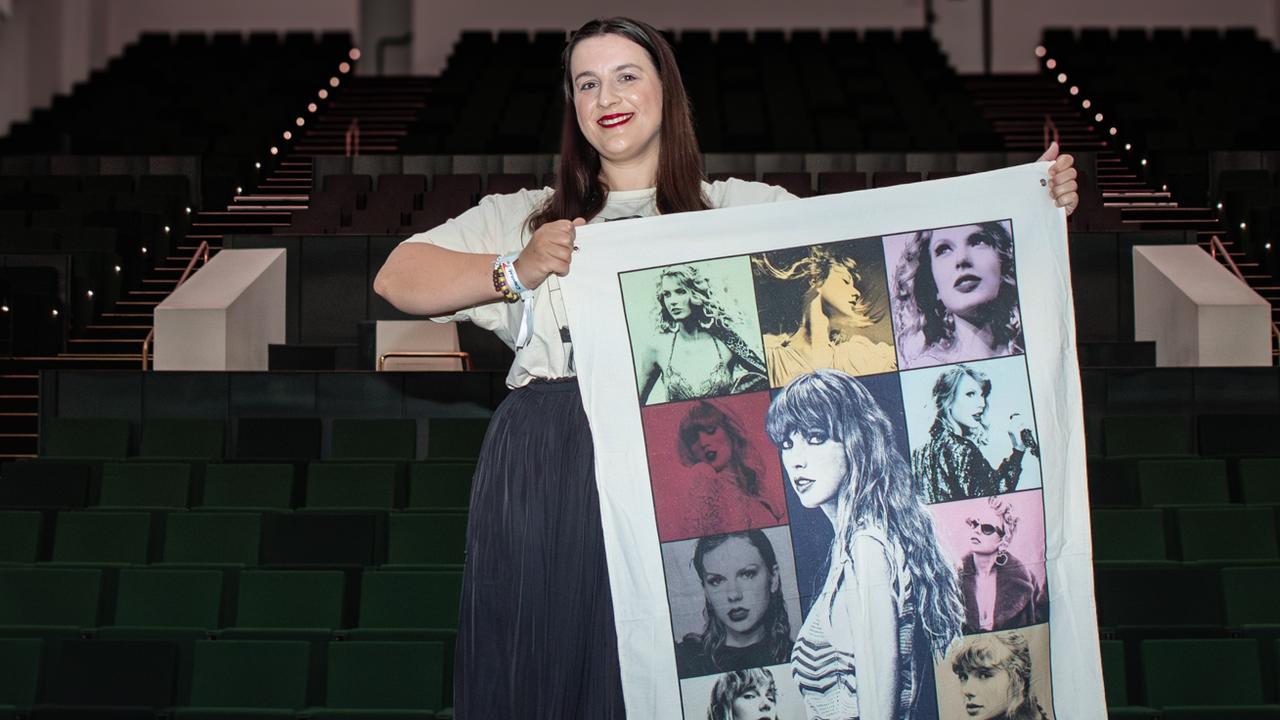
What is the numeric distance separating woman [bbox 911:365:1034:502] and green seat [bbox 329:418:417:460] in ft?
21.3

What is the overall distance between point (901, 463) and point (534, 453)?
1.63 feet

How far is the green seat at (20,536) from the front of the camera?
7.16 meters

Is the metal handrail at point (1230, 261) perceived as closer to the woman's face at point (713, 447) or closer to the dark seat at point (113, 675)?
the dark seat at point (113, 675)

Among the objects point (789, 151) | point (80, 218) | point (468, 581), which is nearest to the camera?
point (468, 581)

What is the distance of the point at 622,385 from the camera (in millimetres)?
2055

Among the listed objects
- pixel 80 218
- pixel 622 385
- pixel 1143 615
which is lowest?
pixel 1143 615

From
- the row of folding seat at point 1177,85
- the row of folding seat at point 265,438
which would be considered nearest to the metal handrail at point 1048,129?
the row of folding seat at point 1177,85

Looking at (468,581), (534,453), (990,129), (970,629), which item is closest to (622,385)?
(534,453)

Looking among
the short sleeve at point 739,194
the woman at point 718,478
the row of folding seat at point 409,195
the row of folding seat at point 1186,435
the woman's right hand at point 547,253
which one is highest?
the row of folding seat at point 409,195

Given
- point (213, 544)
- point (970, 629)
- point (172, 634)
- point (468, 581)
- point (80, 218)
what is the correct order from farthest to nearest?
point (80, 218)
point (213, 544)
point (172, 634)
point (970, 629)
point (468, 581)

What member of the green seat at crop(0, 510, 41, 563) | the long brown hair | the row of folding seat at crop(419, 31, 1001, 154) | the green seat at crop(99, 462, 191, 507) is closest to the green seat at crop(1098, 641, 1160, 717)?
the long brown hair

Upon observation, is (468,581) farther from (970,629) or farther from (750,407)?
(970,629)

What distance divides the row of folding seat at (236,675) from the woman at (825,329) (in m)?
3.88

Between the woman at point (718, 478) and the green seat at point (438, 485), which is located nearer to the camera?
the woman at point (718, 478)
